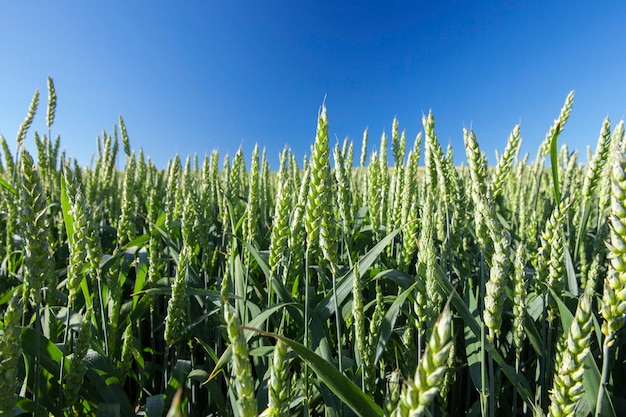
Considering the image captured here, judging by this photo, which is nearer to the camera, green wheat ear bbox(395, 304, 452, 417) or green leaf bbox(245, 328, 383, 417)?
green wheat ear bbox(395, 304, 452, 417)

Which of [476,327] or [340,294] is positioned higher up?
[340,294]

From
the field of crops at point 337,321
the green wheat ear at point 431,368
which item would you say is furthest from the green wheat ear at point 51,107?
the green wheat ear at point 431,368

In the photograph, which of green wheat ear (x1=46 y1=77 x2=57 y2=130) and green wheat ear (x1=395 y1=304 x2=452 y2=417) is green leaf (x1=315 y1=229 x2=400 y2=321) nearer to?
green wheat ear (x1=395 y1=304 x2=452 y2=417)

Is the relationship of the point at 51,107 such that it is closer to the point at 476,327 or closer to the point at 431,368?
the point at 476,327

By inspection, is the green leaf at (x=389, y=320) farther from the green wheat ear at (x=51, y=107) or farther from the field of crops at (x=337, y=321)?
the green wheat ear at (x=51, y=107)

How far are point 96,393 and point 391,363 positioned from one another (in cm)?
114

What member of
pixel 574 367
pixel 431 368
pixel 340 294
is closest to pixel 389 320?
pixel 340 294

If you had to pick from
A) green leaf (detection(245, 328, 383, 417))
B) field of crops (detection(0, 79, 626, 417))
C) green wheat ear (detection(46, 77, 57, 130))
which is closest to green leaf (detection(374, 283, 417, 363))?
field of crops (detection(0, 79, 626, 417))

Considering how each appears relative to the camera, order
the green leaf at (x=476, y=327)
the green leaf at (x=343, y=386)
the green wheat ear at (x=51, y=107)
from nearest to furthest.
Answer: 1. the green leaf at (x=343, y=386)
2. the green leaf at (x=476, y=327)
3. the green wheat ear at (x=51, y=107)

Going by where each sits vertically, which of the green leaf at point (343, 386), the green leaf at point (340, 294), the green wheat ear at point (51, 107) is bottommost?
the green leaf at point (343, 386)

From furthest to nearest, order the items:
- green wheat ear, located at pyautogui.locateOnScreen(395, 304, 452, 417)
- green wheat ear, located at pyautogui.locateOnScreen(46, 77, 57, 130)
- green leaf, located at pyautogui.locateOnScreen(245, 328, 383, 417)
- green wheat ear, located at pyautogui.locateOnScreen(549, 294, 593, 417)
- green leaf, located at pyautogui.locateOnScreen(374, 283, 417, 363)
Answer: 1. green wheat ear, located at pyautogui.locateOnScreen(46, 77, 57, 130)
2. green leaf, located at pyautogui.locateOnScreen(374, 283, 417, 363)
3. green leaf, located at pyautogui.locateOnScreen(245, 328, 383, 417)
4. green wheat ear, located at pyautogui.locateOnScreen(549, 294, 593, 417)
5. green wheat ear, located at pyautogui.locateOnScreen(395, 304, 452, 417)

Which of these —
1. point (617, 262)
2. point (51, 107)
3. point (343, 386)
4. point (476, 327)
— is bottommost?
point (343, 386)

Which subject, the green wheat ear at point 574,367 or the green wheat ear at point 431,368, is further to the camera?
the green wheat ear at point 574,367

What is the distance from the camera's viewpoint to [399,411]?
55 cm
